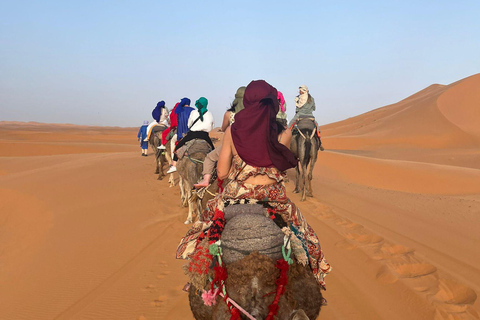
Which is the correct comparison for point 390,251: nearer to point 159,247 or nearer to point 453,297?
point 453,297

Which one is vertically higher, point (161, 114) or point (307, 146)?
point (161, 114)

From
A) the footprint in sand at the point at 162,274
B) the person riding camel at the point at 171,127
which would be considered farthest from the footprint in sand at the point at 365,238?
the person riding camel at the point at 171,127

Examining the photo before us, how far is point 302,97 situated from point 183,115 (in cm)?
433

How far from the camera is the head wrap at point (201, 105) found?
762 cm

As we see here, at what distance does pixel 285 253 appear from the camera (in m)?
2.57

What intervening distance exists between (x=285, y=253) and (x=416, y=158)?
28.2m

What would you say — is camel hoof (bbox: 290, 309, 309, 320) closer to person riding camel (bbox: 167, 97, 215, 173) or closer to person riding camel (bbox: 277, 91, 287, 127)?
person riding camel (bbox: 167, 97, 215, 173)

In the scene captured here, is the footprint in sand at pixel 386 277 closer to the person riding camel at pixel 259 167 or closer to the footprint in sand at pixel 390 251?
the footprint in sand at pixel 390 251

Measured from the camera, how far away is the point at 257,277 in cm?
242

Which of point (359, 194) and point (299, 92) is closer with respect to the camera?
point (299, 92)

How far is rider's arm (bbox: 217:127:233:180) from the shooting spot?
3.12 m

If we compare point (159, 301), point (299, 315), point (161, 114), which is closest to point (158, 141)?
point (161, 114)

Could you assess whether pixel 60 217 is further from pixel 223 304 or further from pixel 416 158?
pixel 416 158

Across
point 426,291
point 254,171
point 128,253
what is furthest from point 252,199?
point 128,253
